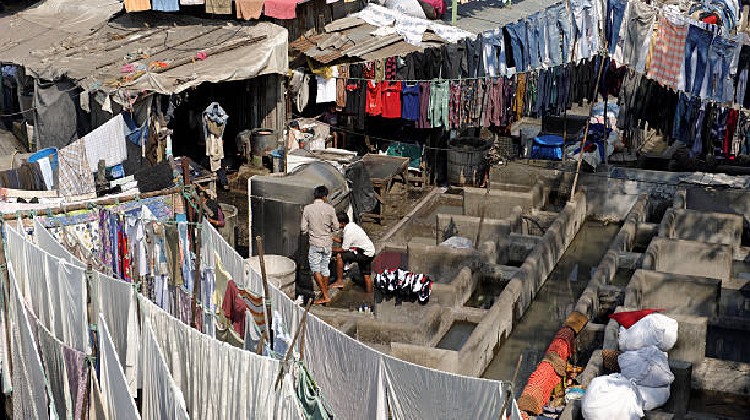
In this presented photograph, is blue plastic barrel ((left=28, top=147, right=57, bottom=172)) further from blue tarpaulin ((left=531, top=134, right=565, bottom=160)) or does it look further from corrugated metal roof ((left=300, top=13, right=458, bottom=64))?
blue tarpaulin ((left=531, top=134, right=565, bottom=160))

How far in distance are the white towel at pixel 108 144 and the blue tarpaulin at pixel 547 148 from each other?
8.77 m

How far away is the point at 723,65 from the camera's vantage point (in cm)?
1852

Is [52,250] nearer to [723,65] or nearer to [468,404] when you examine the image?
[468,404]

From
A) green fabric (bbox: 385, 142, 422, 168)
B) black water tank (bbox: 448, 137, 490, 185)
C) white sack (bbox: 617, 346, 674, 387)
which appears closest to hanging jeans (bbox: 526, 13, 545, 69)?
black water tank (bbox: 448, 137, 490, 185)

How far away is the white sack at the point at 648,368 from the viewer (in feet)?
40.4

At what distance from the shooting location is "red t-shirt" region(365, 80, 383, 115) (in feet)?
66.9

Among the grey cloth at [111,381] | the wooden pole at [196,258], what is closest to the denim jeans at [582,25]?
the wooden pole at [196,258]

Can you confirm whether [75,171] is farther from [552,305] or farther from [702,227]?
[702,227]

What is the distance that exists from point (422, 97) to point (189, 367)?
11.7m

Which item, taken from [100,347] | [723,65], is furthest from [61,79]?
[723,65]

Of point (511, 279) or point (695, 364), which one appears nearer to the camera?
point (695, 364)

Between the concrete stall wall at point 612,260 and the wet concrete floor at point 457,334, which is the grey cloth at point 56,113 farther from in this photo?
the concrete stall wall at point 612,260

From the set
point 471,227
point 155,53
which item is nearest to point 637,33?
point 471,227

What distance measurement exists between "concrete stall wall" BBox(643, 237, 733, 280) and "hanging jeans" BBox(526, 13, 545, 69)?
5.97 metres
